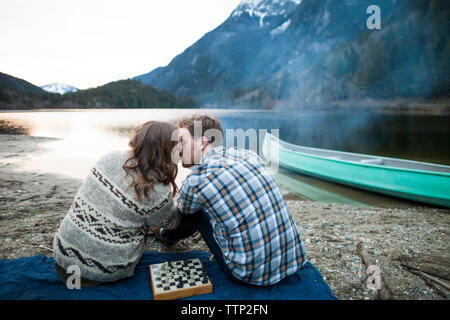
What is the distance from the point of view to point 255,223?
86.2 inches

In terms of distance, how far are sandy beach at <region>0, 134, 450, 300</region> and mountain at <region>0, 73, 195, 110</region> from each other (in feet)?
294

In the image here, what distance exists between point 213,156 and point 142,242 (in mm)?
1045

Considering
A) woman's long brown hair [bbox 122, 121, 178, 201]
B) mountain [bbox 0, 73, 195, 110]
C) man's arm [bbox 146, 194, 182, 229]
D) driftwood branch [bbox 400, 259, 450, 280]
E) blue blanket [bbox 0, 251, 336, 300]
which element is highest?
mountain [bbox 0, 73, 195, 110]

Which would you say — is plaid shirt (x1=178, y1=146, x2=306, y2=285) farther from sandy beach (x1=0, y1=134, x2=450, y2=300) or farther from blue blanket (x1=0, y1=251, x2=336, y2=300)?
sandy beach (x1=0, y1=134, x2=450, y2=300)

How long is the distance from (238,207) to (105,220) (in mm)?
1028

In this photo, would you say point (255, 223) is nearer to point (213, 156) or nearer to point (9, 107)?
point (213, 156)

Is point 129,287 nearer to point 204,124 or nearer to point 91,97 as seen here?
point 204,124

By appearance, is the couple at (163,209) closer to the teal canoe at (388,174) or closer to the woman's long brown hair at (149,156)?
the woman's long brown hair at (149,156)

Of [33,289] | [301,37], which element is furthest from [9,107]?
[301,37]

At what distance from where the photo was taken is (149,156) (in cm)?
224

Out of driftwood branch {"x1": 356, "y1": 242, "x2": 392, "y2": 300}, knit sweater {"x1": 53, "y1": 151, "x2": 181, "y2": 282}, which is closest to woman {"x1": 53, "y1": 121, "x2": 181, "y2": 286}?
knit sweater {"x1": 53, "y1": 151, "x2": 181, "y2": 282}

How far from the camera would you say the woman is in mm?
2156

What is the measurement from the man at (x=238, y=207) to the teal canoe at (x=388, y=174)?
21.4 ft

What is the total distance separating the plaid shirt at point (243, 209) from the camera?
2160mm
